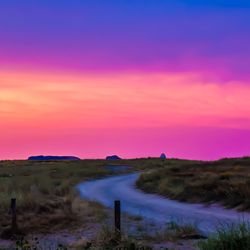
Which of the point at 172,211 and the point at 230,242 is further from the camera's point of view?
the point at 172,211

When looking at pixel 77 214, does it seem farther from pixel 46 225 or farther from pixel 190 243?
pixel 190 243

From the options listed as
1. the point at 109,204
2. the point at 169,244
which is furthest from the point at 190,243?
the point at 109,204

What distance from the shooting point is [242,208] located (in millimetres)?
24422

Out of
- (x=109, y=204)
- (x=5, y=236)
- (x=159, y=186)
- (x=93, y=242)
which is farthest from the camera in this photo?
(x=159, y=186)

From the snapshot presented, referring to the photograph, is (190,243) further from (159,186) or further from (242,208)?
(159,186)

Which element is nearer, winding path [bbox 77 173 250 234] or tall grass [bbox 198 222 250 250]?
tall grass [bbox 198 222 250 250]

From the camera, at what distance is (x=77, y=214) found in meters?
24.5

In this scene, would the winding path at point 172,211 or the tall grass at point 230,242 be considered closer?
the tall grass at point 230,242

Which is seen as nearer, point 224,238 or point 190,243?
point 224,238

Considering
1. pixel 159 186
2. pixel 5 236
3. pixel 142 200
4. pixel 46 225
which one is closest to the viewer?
pixel 5 236

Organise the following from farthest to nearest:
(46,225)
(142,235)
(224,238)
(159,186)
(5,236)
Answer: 1. (159,186)
2. (46,225)
3. (5,236)
4. (142,235)
5. (224,238)

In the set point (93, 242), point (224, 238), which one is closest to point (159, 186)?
point (93, 242)

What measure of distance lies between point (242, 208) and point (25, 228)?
870 cm

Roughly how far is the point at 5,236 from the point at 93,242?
19.4 feet
